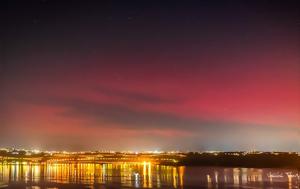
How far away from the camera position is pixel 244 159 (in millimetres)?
165000

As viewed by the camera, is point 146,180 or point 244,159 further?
point 244,159

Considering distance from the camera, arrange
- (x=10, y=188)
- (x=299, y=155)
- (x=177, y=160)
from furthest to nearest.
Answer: (x=177, y=160), (x=299, y=155), (x=10, y=188)

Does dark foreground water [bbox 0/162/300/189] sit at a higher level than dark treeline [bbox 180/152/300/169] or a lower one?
lower

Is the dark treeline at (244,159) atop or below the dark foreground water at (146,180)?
atop

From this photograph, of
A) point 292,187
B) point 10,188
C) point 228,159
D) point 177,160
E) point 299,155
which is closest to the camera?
point 10,188

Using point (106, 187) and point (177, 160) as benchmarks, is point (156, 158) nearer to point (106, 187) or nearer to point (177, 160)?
point (177, 160)

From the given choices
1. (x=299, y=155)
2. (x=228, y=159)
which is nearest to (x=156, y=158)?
(x=228, y=159)

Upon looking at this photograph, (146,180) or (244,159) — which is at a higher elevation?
(244,159)

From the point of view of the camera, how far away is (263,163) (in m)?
155

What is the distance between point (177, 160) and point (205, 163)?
1167 centimetres

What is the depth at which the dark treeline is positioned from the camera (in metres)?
147

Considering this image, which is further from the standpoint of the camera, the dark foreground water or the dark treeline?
the dark treeline

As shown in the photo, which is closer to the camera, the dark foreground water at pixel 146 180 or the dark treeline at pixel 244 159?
the dark foreground water at pixel 146 180

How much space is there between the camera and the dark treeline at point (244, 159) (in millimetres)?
147000
